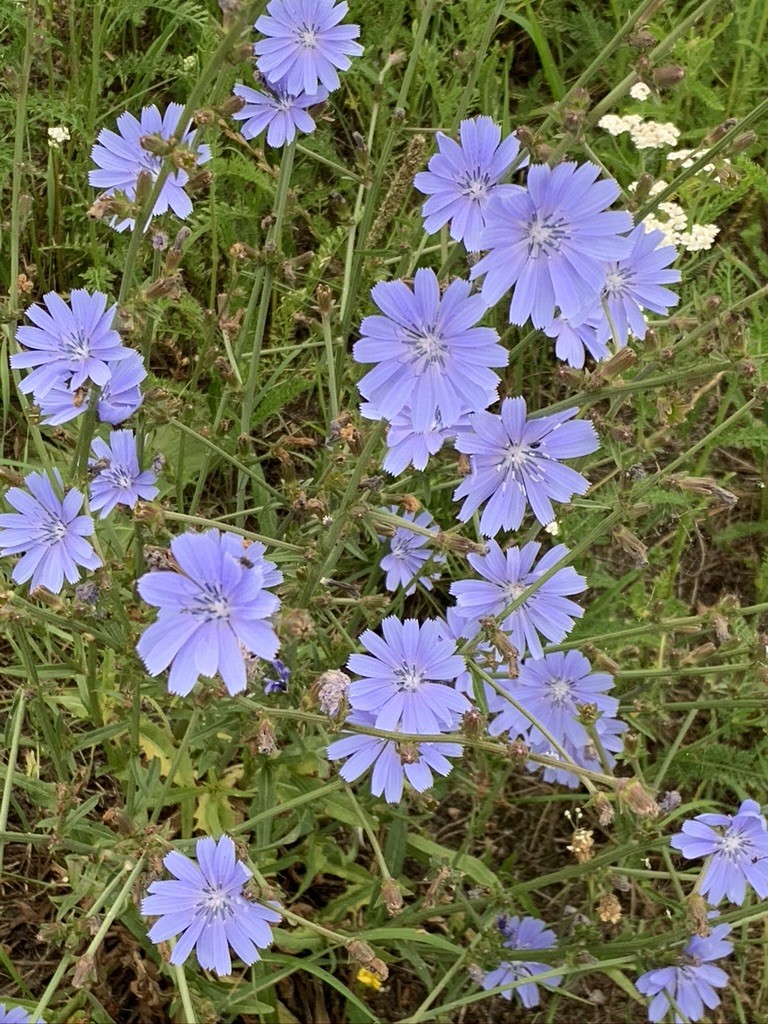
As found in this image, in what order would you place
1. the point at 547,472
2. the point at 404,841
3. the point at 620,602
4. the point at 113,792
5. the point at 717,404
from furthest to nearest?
the point at 717,404 → the point at 620,602 → the point at 113,792 → the point at 404,841 → the point at 547,472

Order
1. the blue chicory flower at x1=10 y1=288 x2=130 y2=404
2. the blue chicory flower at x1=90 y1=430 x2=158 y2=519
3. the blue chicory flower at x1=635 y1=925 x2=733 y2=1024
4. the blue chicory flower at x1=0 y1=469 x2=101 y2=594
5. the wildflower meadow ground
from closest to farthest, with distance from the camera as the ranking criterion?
the wildflower meadow ground
the blue chicory flower at x1=10 y1=288 x2=130 y2=404
the blue chicory flower at x1=0 y1=469 x2=101 y2=594
the blue chicory flower at x1=90 y1=430 x2=158 y2=519
the blue chicory flower at x1=635 y1=925 x2=733 y2=1024

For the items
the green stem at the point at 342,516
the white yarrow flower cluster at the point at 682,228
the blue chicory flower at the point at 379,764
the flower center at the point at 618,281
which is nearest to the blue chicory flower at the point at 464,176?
the flower center at the point at 618,281

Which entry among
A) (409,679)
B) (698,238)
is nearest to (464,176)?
(409,679)

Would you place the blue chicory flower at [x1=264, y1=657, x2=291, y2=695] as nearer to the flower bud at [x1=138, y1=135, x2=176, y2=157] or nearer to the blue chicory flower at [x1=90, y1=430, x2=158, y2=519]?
the blue chicory flower at [x1=90, y1=430, x2=158, y2=519]

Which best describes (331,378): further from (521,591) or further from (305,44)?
(305,44)

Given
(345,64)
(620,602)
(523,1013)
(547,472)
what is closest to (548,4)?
(345,64)

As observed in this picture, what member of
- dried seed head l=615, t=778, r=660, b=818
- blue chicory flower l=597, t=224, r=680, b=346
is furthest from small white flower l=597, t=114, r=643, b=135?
dried seed head l=615, t=778, r=660, b=818

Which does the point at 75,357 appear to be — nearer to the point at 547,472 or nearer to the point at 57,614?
the point at 57,614
